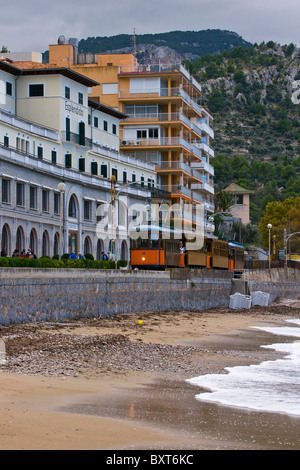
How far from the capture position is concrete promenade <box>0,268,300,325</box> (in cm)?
2466

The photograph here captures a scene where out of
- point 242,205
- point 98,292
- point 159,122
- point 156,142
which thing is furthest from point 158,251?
point 242,205

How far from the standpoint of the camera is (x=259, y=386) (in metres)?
16.9

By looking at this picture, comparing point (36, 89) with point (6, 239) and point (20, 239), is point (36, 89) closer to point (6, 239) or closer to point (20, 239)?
point (20, 239)

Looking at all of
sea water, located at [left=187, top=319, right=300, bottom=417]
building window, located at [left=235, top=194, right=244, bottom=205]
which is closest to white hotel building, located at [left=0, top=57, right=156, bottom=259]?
sea water, located at [left=187, top=319, right=300, bottom=417]

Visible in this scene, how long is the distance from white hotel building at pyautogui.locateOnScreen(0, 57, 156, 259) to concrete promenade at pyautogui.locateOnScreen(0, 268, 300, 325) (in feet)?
21.7

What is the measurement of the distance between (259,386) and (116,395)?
3.98 meters

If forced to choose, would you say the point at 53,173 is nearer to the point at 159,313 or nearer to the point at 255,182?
the point at 159,313

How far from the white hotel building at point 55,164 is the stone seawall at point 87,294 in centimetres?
778

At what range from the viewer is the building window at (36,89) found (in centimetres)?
6003

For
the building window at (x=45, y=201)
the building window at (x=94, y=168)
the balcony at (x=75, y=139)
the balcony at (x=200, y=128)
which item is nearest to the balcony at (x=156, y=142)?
the balcony at (x=200, y=128)

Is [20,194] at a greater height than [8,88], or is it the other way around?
[8,88]

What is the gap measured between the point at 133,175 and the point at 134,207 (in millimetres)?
6320

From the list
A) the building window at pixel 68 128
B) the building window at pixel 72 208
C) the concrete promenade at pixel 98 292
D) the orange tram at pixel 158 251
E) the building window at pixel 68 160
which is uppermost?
the building window at pixel 68 128

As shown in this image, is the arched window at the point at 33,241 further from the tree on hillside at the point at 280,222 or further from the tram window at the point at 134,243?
the tree on hillside at the point at 280,222
